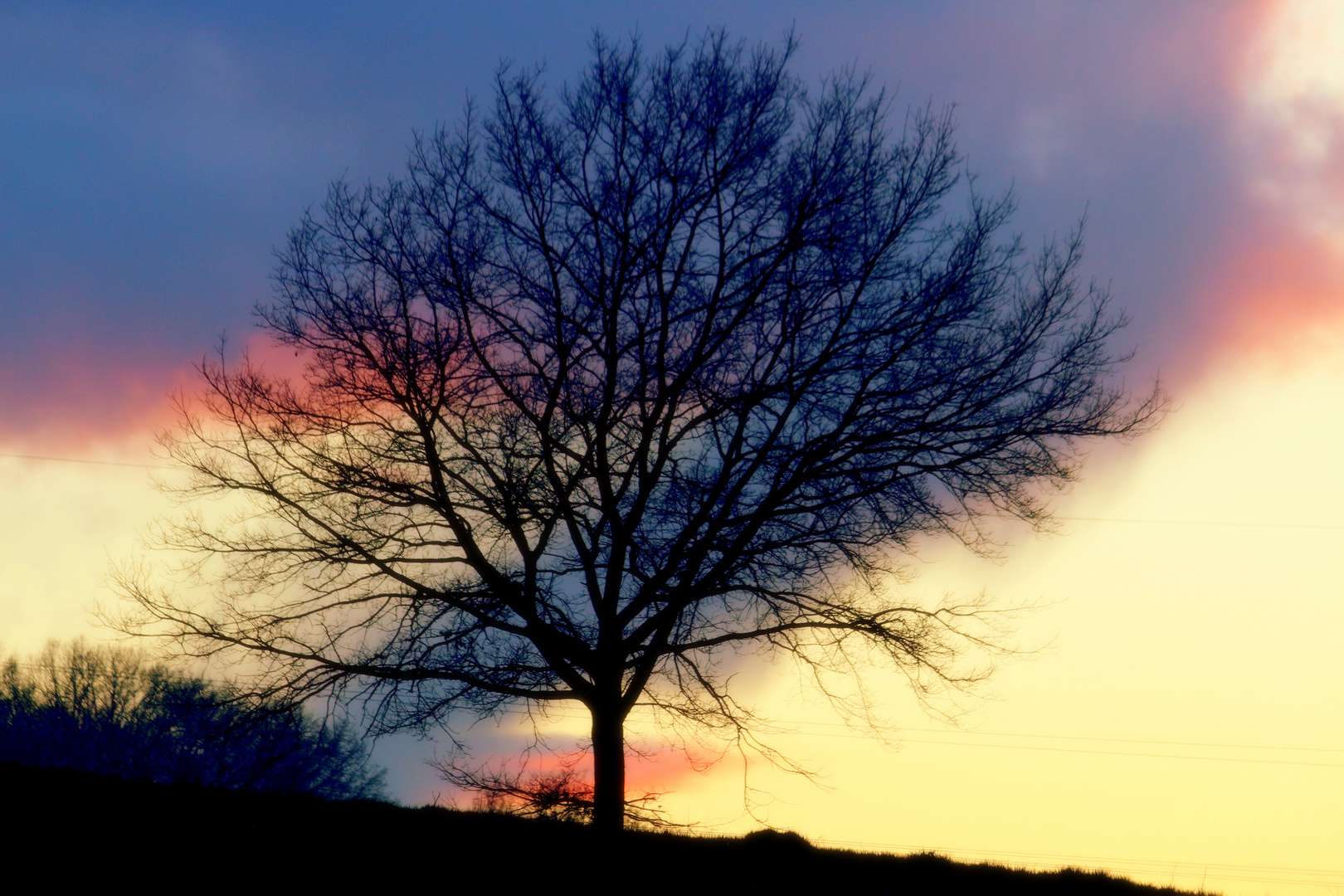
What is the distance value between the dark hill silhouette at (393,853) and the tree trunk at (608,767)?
28 centimetres

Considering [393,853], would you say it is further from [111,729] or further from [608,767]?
[111,729]

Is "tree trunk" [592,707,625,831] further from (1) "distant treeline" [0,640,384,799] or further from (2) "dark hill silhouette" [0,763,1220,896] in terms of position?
(1) "distant treeline" [0,640,384,799]

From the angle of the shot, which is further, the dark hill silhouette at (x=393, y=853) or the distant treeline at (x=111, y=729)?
the distant treeline at (x=111, y=729)

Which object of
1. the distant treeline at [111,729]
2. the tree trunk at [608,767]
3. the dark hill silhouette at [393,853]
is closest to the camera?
the dark hill silhouette at [393,853]

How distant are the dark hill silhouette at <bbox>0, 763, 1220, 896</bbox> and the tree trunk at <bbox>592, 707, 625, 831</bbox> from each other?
0.91 feet

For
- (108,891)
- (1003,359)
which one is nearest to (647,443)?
(1003,359)

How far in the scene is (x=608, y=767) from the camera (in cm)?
1230

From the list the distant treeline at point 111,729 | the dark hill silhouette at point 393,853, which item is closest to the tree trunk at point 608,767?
the dark hill silhouette at point 393,853

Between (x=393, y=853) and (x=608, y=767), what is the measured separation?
2967 millimetres

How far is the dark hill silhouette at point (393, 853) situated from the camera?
30.9ft

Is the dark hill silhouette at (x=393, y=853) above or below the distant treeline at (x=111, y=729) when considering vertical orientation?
below

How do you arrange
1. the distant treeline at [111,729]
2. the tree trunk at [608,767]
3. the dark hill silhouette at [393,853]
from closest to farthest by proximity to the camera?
the dark hill silhouette at [393,853] → the tree trunk at [608,767] → the distant treeline at [111,729]

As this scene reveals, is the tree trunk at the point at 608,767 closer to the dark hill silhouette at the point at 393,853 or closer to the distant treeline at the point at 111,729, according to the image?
the dark hill silhouette at the point at 393,853

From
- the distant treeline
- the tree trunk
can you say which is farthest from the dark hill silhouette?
the distant treeline
